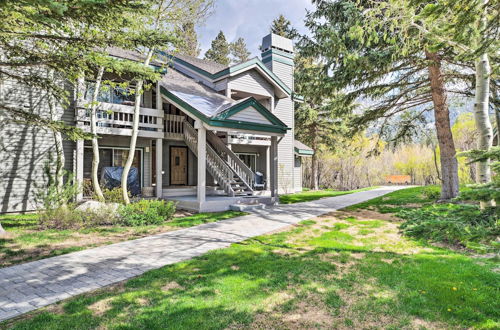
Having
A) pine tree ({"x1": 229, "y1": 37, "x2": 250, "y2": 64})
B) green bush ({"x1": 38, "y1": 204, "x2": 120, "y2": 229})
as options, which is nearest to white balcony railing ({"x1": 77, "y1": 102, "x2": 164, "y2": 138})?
green bush ({"x1": 38, "y1": 204, "x2": 120, "y2": 229})

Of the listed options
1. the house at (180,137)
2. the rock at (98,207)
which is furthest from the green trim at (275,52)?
the rock at (98,207)

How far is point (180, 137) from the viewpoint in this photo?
14.6 metres

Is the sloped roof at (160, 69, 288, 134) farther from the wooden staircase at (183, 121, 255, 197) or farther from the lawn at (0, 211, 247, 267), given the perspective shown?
the lawn at (0, 211, 247, 267)

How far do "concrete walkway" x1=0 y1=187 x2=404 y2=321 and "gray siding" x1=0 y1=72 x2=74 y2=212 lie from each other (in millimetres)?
6868

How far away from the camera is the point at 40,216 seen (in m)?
8.54

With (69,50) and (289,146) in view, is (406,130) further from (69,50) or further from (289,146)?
(69,50)

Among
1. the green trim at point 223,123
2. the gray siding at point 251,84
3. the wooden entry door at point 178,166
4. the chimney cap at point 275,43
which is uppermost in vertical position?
the chimney cap at point 275,43

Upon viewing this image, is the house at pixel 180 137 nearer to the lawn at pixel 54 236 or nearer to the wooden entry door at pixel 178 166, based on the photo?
the wooden entry door at pixel 178 166

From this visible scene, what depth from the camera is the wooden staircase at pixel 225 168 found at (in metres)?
13.3

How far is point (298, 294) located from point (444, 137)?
1078cm

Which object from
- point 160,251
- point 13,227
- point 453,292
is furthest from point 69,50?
point 453,292

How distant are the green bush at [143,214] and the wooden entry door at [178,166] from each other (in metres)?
6.06

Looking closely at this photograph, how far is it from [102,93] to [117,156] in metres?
2.87

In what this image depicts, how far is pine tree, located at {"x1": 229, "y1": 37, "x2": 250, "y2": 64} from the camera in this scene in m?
43.6
